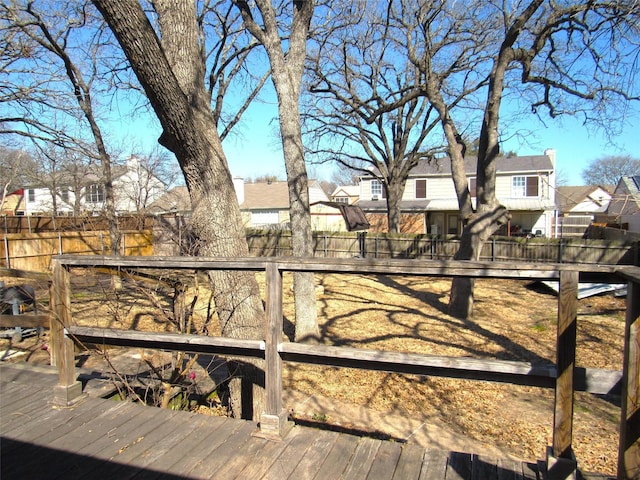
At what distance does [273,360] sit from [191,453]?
2.16 ft

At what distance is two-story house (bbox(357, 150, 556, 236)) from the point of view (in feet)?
91.9

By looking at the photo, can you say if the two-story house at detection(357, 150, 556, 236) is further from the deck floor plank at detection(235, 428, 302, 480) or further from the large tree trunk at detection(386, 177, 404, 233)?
the deck floor plank at detection(235, 428, 302, 480)

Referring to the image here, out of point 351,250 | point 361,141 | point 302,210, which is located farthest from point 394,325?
point 361,141

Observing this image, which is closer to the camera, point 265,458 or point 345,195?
point 265,458

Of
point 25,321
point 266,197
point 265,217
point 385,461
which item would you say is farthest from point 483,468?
point 266,197

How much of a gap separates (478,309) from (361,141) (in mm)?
13902

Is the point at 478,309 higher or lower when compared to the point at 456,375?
lower

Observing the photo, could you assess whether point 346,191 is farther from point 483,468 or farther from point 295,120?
point 483,468

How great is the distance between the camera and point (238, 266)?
2.51m

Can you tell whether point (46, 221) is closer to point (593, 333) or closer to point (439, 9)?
point (439, 9)

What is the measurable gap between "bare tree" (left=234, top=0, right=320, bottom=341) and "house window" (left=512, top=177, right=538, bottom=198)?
2539cm

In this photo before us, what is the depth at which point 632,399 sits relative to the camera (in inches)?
70.6

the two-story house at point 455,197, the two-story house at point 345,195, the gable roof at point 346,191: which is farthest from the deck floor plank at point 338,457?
the gable roof at point 346,191

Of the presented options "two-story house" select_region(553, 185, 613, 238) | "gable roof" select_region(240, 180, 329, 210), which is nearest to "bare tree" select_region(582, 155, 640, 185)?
"two-story house" select_region(553, 185, 613, 238)
